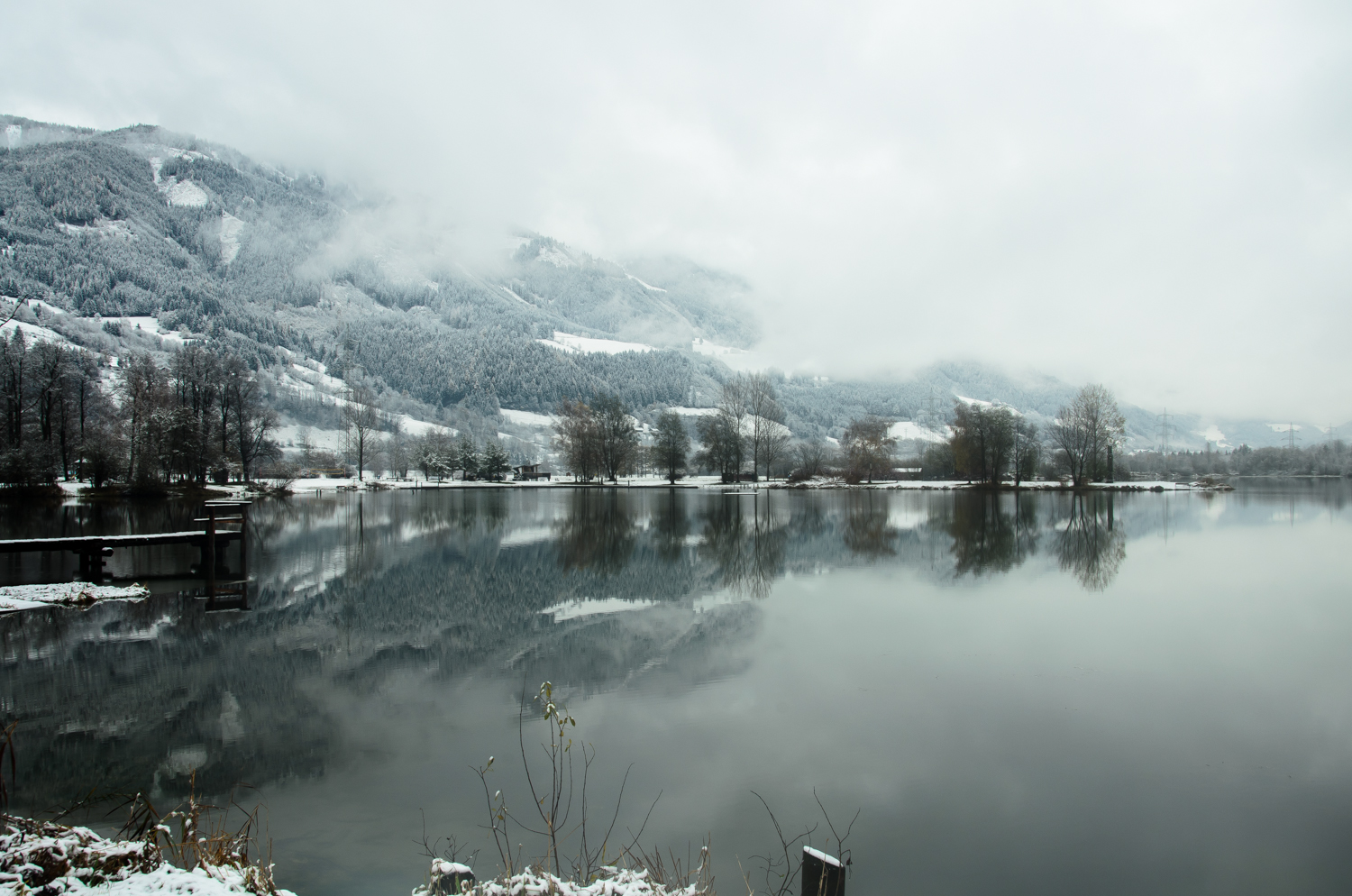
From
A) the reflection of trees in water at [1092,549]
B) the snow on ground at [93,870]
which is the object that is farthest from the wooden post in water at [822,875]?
the reflection of trees in water at [1092,549]


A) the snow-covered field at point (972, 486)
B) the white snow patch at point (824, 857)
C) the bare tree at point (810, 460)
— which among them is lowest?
the snow-covered field at point (972, 486)

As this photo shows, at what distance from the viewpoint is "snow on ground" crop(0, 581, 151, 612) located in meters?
11.7

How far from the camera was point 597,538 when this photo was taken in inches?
857

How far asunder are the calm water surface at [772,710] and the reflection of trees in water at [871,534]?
3810mm

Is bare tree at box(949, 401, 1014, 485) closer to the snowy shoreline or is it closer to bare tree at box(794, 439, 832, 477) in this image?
bare tree at box(794, 439, 832, 477)

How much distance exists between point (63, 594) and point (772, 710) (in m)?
13.0

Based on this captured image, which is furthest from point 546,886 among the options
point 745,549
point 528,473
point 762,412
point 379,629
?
→ point 528,473

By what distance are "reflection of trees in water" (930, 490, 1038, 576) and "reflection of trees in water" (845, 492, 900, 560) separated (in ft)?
5.87

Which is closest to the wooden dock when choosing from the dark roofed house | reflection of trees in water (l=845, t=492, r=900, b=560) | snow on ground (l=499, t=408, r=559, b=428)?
reflection of trees in water (l=845, t=492, r=900, b=560)

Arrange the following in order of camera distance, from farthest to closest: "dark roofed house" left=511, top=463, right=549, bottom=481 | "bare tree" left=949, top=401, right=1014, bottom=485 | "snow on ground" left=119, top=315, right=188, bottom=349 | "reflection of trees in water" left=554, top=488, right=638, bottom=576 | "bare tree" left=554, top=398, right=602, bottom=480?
"snow on ground" left=119, top=315, right=188, bottom=349, "dark roofed house" left=511, top=463, right=549, bottom=481, "bare tree" left=554, top=398, right=602, bottom=480, "bare tree" left=949, top=401, right=1014, bottom=485, "reflection of trees in water" left=554, top=488, right=638, bottom=576

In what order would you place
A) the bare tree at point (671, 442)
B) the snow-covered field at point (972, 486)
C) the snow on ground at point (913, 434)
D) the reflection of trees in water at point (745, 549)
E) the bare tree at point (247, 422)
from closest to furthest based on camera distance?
the reflection of trees in water at point (745, 549), the bare tree at point (247, 422), the snow-covered field at point (972, 486), the bare tree at point (671, 442), the snow on ground at point (913, 434)

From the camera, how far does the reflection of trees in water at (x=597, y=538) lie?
53.7ft

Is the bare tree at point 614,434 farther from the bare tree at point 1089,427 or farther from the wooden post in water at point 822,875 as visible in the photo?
the wooden post in water at point 822,875

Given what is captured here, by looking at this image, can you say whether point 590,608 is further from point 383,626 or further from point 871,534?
point 871,534
